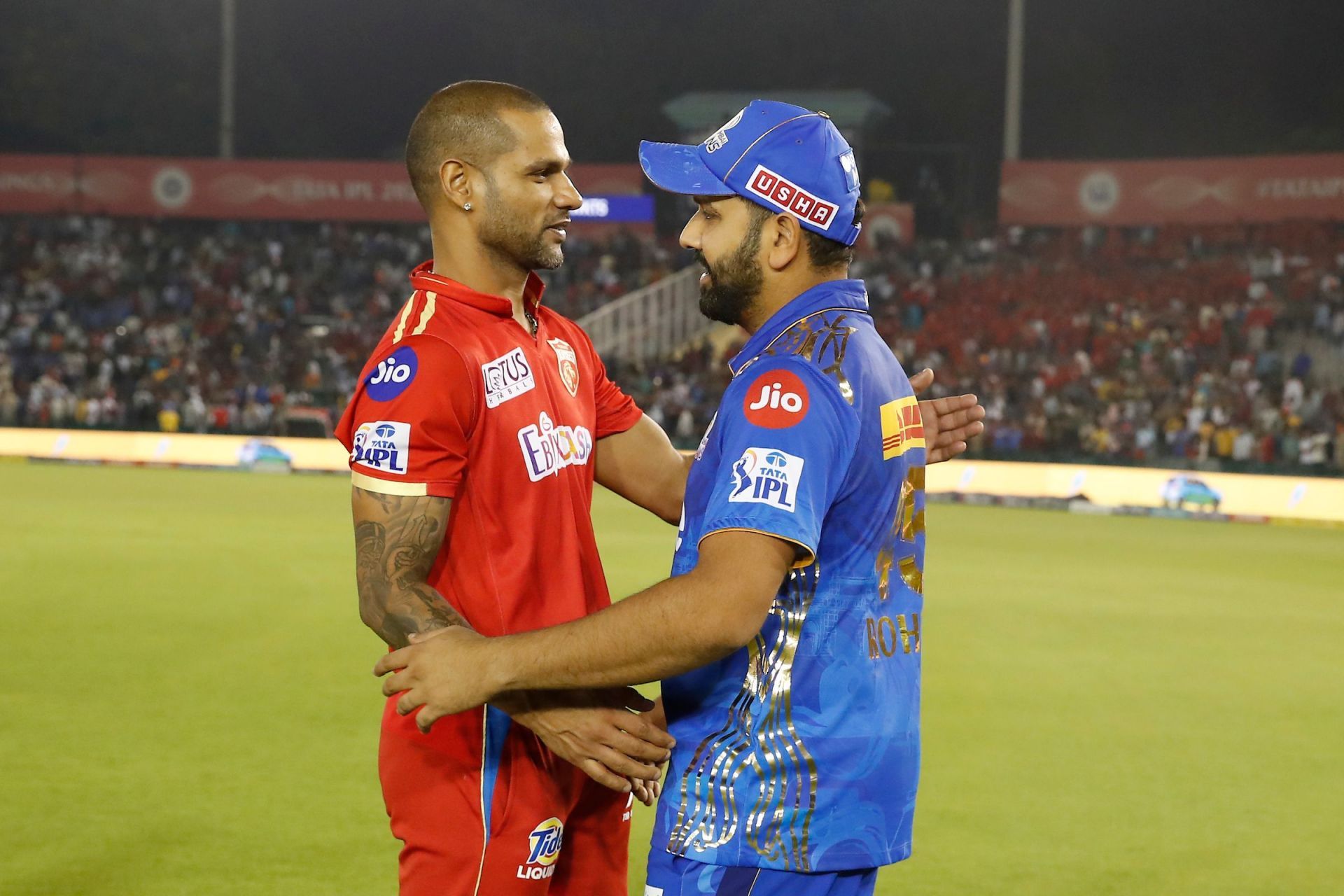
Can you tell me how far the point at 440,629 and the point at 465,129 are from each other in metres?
1.30

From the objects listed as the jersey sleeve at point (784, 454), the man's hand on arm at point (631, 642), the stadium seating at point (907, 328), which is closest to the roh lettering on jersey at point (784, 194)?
the jersey sleeve at point (784, 454)

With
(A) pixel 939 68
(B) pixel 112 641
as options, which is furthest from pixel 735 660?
(A) pixel 939 68

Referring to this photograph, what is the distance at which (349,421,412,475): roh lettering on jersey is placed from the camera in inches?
119

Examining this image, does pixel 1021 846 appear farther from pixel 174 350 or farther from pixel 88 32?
pixel 88 32

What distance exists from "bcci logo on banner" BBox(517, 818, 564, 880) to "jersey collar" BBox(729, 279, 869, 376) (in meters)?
1.25

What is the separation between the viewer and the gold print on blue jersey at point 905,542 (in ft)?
9.00

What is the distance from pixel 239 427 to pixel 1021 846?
2629cm

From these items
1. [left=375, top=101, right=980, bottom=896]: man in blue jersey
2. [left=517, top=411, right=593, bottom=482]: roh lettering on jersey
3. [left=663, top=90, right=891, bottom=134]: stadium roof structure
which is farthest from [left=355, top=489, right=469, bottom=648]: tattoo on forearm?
[left=663, top=90, right=891, bottom=134]: stadium roof structure

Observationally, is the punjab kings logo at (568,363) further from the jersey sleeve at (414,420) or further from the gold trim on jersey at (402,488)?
the gold trim on jersey at (402,488)

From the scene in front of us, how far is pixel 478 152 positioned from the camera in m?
3.45

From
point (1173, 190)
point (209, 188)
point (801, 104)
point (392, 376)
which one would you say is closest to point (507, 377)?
point (392, 376)

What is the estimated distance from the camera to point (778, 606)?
2.69 metres

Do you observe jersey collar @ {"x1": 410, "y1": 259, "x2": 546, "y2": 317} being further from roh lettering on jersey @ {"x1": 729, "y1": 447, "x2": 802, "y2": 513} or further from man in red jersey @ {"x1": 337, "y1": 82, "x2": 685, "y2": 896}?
roh lettering on jersey @ {"x1": 729, "y1": 447, "x2": 802, "y2": 513}

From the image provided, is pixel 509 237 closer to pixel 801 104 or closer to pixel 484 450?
pixel 484 450
